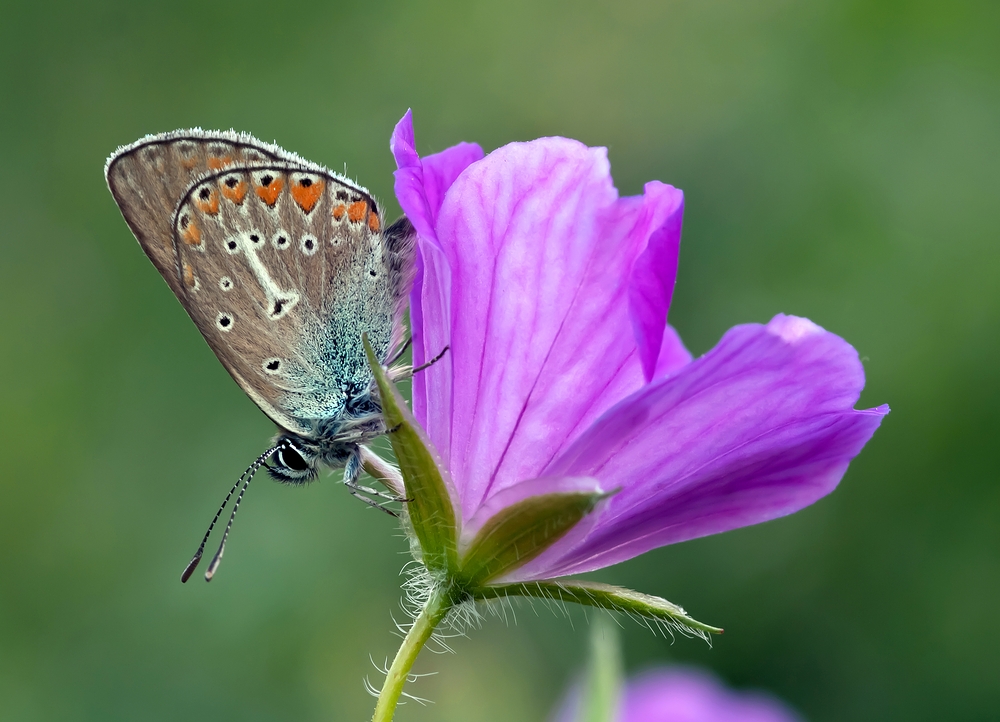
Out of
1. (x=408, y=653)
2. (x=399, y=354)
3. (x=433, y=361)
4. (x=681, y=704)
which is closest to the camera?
(x=408, y=653)

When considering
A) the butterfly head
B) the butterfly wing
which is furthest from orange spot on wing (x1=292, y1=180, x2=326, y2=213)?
the butterfly head

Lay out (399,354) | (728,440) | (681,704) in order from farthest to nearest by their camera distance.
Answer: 1. (681,704)
2. (399,354)
3. (728,440)

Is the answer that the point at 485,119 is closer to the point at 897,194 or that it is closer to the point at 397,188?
the point at 897,194

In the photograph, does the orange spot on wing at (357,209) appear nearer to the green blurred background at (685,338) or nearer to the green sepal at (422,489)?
the green sepal at (422,489)

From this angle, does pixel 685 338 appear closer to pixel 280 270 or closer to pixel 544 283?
pixel 280 270

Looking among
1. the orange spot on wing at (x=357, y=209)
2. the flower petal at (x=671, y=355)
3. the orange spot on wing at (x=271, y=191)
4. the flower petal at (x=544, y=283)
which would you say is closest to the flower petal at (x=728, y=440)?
the flower petal at (x=544, y=283)

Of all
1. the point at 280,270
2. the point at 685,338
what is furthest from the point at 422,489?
the point at 685,338

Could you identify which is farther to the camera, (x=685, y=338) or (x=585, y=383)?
(x=685, y=338)
